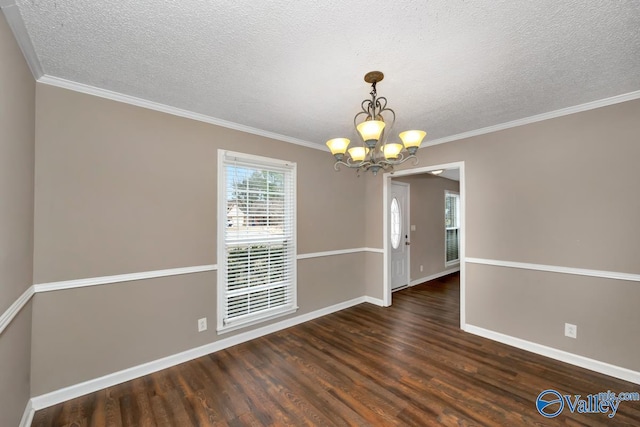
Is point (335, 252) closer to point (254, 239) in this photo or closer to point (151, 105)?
point (254, 239)

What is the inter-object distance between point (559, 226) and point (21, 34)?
14.9 ft

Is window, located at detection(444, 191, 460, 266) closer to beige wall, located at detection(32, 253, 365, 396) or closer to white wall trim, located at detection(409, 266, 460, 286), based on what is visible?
white wall trim, located at detection(409, 266, 460, 286)

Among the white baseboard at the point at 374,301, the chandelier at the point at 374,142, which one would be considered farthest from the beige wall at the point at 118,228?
the white baseboard at the point at 374,301

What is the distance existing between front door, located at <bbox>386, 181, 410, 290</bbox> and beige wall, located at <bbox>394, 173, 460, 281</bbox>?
6.6 inches

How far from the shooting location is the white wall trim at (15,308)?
1.35 metres

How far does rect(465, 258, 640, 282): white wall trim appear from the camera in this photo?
2.32 m

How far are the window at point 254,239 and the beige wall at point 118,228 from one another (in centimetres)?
13

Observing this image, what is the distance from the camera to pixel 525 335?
284 centimetres

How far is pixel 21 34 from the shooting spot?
1514 mm

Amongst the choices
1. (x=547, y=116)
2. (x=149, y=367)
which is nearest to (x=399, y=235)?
(x=547, y=116)

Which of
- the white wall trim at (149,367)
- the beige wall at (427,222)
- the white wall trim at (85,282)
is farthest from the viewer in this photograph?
the beige wall at (427,222)

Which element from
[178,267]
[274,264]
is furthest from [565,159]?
[178,267]

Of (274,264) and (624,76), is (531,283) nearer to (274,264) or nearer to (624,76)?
(624,76)

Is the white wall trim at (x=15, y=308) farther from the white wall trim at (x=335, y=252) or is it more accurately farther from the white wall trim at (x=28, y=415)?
the white wall trim at (x=335, y=252)
